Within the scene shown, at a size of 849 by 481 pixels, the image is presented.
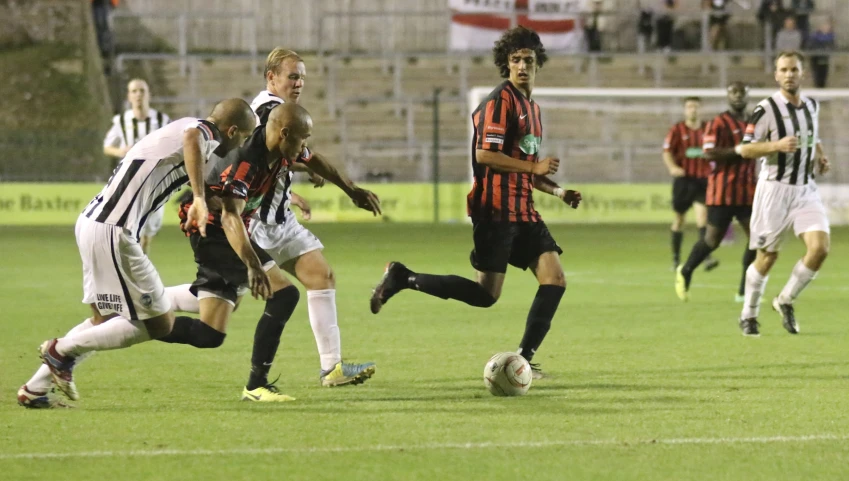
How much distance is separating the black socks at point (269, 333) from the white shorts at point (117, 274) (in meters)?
0.71

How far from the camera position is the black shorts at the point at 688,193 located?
17.0m

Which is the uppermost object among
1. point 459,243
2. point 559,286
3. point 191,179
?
point 191,179

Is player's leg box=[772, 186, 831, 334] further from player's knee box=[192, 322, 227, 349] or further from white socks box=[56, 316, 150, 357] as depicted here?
white socks box=[56, 316, 150, 357]

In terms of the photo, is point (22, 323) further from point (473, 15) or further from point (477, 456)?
point (473, 15)

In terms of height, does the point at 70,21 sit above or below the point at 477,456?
above

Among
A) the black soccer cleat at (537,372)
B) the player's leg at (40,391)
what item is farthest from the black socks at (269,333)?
the black soccer cleat at (537,372)

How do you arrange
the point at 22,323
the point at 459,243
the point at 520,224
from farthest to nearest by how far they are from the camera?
the point at 459,243
the point at 22,323
the point at 520,224

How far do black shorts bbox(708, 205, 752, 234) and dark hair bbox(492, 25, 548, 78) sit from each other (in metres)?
5.22

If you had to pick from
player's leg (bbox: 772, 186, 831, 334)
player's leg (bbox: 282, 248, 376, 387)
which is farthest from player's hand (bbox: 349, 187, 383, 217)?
player's leg (bbox: 772, 186, 831, 334)

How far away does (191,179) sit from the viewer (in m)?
6.49

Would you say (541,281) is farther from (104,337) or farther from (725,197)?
(725,197)

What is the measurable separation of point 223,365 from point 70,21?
957 inches

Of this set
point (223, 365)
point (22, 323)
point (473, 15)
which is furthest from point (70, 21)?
point (223, 365)

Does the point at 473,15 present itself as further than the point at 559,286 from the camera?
Yes
